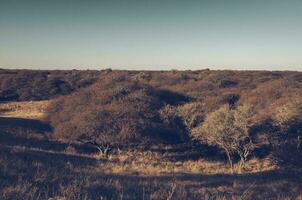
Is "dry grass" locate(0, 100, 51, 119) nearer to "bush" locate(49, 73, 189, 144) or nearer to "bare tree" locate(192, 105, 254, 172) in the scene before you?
"bush" locate(49, 73, 189, 144)

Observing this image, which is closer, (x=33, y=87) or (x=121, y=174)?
(x=121, y=174)

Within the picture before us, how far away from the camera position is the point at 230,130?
107 feet

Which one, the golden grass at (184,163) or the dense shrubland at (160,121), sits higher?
the dense shrubland at (160,121)

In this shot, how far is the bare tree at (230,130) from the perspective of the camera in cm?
3234

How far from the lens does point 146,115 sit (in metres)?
35.5

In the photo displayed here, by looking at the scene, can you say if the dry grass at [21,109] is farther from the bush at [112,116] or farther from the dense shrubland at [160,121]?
the bush at [112,116]

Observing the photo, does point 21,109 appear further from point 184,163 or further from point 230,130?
point 230,130

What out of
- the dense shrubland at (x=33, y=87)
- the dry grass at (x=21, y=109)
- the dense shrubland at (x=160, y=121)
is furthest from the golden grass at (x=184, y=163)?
the dense shrubland at (x=33, y=87)

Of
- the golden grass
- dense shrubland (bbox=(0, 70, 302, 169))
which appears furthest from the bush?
the golden grass

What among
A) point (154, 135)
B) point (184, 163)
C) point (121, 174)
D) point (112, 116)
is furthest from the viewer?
point (154, 135)

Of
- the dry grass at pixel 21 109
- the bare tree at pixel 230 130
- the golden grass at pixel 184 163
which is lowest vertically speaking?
the golden grass at pixel 184 163

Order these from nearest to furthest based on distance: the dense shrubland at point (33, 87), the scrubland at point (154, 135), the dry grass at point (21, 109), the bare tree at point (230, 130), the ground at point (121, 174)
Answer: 1. the ground at point (121, 174)
2. the scrubland at point (154, 135)
3. the bare tree at point (230, 130)
4. the dry grass at point (21, 109)
5. the dense shrubland at point (33, 87)

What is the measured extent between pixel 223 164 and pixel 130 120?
7.68 meters

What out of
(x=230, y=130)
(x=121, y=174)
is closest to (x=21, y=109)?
(x=230, y=130)
